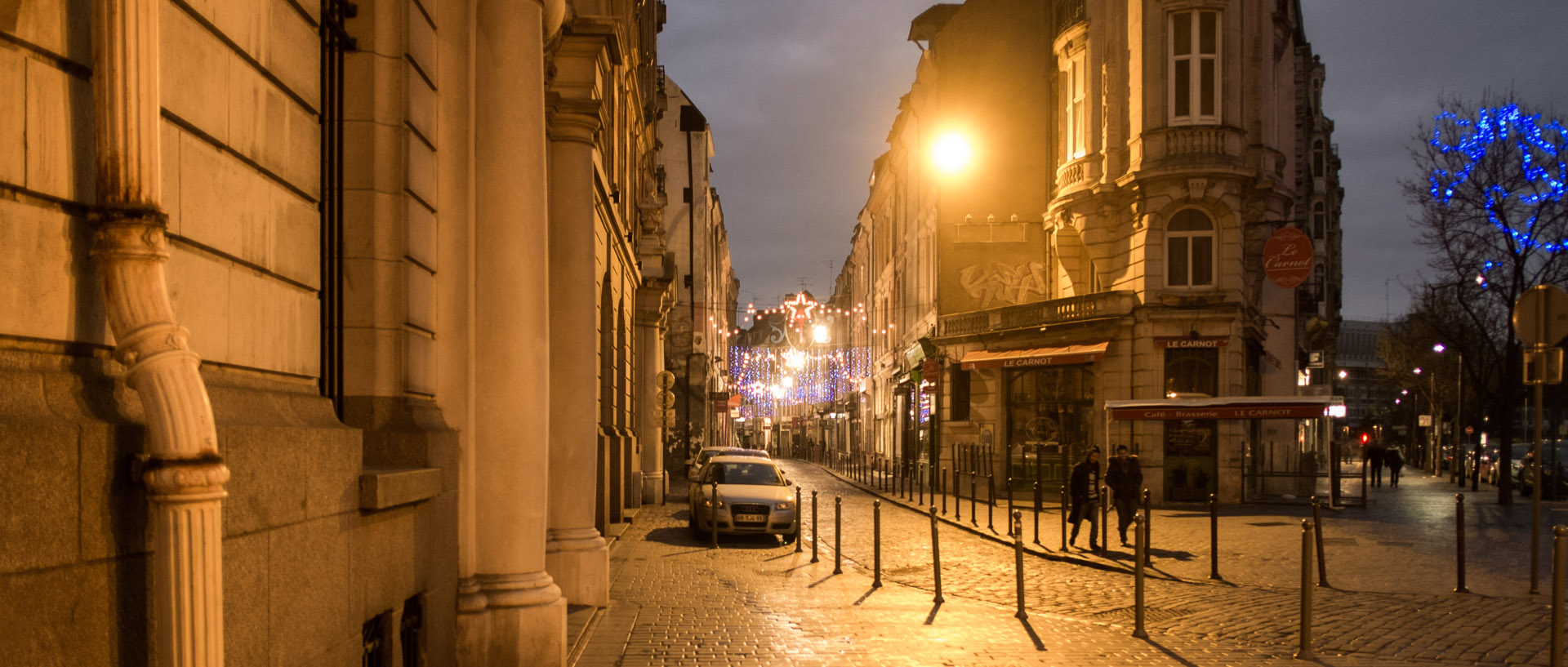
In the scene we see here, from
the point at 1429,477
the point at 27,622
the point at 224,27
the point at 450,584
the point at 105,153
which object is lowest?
the point at 1429,477

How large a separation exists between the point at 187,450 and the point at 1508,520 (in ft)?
87.2

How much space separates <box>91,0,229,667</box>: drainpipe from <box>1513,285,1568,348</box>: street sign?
12.0 m

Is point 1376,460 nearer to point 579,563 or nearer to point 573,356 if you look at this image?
point 579,563

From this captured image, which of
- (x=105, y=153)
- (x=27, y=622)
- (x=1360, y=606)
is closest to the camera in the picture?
(x=27, y=622)

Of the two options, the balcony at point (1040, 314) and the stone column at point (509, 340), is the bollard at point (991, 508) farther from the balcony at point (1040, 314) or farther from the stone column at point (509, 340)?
the stone column at point (509, 340)

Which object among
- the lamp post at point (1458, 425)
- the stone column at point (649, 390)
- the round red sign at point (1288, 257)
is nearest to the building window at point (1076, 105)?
the round red sign at point (1288, 257)

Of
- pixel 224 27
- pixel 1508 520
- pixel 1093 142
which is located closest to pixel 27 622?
pixel 224 27

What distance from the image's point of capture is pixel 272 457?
4.58 m

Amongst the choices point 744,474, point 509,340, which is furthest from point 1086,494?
point 509,340

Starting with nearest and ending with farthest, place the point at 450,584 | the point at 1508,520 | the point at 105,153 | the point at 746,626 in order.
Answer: the point at 105,153 → the point at 450,584 → the point at 746,626 → the point at 1508,520

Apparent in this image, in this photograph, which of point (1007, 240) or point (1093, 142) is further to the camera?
point (1007, 240)

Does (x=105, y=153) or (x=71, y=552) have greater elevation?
(x=105, y=153)

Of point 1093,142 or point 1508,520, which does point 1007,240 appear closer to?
point 1093,142

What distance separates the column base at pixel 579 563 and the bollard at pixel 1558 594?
766 cm
